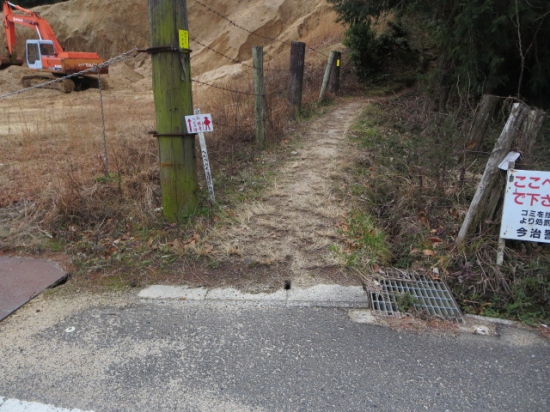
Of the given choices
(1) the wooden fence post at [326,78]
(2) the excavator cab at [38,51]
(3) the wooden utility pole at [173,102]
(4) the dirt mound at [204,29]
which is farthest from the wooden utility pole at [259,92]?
(2) the excavator cab at [38,51]

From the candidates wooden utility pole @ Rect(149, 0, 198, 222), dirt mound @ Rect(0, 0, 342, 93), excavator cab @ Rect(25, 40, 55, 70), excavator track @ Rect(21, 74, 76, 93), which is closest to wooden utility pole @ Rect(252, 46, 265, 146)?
wooden utility pole @ Rect(149, 0, 198, 222)

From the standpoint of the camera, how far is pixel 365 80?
1310cm

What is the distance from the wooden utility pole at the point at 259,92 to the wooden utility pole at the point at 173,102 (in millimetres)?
2228

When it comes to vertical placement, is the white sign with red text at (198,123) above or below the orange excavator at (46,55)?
below

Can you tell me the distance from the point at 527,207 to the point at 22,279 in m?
4.39

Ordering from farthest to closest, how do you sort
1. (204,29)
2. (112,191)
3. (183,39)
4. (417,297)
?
A: (204,29) < (112,191) < (183,39) < (417,297)

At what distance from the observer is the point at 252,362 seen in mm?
2654

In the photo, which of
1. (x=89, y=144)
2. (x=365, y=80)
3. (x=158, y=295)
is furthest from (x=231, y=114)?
(x=365, y=80)

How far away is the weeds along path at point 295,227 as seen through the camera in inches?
152

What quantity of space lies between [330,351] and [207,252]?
1.66 metres

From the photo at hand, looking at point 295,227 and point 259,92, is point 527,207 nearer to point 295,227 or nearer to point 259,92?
point 295,227

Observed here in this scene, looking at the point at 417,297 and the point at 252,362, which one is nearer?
the point at 252,362

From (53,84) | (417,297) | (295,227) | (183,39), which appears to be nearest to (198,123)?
(183,39)

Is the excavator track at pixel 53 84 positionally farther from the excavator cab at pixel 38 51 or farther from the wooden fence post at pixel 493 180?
the wooden fence post at pixel 493 180
